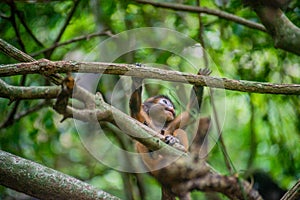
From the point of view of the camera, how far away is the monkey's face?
559 cm

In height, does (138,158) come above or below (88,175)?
above

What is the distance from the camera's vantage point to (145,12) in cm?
622

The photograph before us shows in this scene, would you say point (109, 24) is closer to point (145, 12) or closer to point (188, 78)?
point (145, 12)

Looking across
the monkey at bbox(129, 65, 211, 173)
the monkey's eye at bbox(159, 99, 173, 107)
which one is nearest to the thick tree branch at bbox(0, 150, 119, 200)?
the monkey at bbox(129, 65, 211, 173)

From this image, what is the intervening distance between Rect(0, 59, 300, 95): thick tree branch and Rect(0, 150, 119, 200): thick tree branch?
0.64 meters

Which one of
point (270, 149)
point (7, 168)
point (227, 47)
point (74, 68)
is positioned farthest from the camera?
point (270, 149)

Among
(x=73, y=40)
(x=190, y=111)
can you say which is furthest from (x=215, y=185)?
(x=73, y=40)

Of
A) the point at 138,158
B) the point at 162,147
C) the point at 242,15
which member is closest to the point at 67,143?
the point at 138,158

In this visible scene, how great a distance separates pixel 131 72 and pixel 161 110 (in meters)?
2.76

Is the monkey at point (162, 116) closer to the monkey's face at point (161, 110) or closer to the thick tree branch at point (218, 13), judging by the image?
the monkey's face at point (161, 110)

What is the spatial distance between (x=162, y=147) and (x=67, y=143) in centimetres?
434

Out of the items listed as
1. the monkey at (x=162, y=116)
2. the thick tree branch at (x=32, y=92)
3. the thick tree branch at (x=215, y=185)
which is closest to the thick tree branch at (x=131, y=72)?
the thick tree branch at (x=32, y=92)

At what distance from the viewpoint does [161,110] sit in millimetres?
5621

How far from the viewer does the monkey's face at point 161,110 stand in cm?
559
